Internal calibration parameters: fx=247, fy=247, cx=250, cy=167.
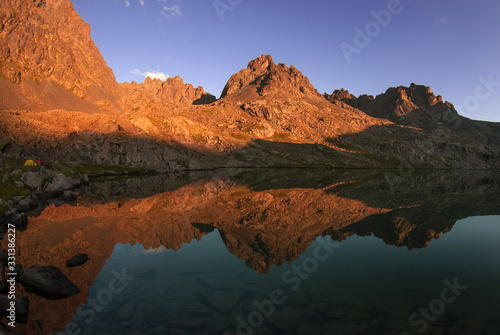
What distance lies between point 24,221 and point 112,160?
320ft

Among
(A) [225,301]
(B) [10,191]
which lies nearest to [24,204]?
(B) [10,191]

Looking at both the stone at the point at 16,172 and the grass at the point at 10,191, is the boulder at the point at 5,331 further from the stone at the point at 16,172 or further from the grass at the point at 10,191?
the stone at the point at 16,172

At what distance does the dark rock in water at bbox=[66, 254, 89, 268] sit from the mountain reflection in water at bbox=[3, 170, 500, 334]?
1.91 ft

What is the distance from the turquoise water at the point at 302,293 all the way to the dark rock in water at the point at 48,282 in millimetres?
1388

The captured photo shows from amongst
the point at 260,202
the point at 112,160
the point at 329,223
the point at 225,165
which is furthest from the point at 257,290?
the point at 225,165

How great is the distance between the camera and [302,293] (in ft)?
48.6

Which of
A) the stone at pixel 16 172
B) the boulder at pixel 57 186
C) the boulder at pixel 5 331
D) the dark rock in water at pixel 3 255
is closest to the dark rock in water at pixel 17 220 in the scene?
the dark rock in water at pixel 3 255

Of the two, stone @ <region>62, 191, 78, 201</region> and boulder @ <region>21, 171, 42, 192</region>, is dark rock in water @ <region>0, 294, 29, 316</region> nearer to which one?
stone @ <region>62, 191, 78, 201</region>

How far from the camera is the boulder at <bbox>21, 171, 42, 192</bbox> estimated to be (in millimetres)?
46716

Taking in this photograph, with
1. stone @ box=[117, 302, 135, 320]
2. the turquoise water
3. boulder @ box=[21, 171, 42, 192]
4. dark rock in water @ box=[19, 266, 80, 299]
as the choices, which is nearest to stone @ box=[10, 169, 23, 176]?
boulder @ box=[21, 171, 42, 192]

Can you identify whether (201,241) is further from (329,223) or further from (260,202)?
(260,202)

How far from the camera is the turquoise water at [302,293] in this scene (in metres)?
11.9

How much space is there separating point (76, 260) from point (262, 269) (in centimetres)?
1400

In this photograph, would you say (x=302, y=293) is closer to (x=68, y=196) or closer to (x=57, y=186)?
(x=68, y=196)
